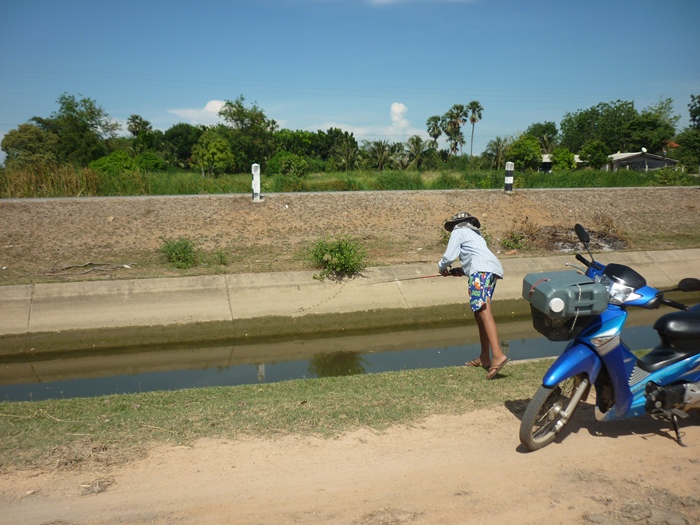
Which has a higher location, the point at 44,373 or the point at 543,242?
the point at 543,242

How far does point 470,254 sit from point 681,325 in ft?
7.51

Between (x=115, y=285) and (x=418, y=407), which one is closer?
(x=418, y=407)

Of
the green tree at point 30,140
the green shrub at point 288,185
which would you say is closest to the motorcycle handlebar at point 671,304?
the green shrub at point 288,185

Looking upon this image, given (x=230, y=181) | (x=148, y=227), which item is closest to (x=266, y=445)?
(x=148, y=227)

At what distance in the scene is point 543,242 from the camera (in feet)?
52.0

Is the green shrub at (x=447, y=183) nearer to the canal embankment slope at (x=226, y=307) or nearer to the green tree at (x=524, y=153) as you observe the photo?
the canal embankment slope at (x=226, y=307)

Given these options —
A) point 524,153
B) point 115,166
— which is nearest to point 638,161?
point 524,153

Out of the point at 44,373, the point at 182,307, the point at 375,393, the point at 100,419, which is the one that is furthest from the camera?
the point at 182,307

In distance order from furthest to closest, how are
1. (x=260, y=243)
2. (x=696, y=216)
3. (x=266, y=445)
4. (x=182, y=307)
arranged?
(x=696, y=216), (x=260, y=243), (x=182, y=307), (x=266, y=445)

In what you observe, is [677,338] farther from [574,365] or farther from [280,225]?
[280,225]

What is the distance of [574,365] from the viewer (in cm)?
451

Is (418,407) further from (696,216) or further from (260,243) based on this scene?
(696,216)

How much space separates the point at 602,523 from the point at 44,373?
8.24 m

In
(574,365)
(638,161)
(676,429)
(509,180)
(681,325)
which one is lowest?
(676,429)
